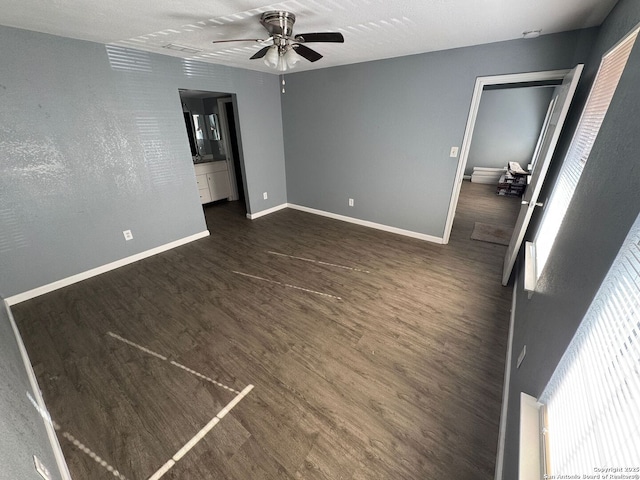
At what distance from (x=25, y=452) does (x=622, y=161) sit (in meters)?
2.23

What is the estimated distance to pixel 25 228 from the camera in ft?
7.64

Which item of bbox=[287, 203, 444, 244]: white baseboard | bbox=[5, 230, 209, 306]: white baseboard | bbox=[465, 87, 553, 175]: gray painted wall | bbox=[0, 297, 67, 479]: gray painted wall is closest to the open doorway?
bbox=[287, 203, 444, 244]: white baseboard

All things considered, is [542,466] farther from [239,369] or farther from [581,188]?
[239,369]

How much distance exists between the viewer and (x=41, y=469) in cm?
91

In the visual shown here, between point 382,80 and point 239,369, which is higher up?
point 382,80

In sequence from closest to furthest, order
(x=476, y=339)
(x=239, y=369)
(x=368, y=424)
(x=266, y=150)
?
(x=368, y=424) < (x=239, y=369) < (x=476, y=339) < (x=266, y=150)

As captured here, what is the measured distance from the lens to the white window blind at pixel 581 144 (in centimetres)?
129

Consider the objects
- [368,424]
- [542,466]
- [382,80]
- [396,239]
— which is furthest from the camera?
[396,239]

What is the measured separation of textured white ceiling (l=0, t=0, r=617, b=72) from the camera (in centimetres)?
168

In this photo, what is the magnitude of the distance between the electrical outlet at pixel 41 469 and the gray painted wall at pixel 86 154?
7.74 ft

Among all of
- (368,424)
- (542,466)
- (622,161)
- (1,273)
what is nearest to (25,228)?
(1,273)

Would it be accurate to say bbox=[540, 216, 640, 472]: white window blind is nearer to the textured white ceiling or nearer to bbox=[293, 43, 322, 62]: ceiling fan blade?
the textured white ceiling

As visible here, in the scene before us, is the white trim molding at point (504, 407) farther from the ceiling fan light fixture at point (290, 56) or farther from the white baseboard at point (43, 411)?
the ceiling fan light fixture at point (290, 56)

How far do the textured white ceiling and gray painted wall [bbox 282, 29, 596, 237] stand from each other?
0.22 meters
